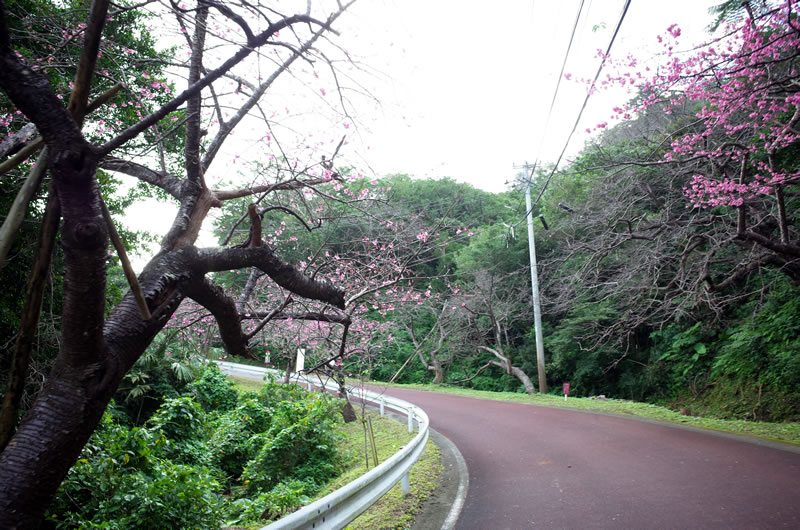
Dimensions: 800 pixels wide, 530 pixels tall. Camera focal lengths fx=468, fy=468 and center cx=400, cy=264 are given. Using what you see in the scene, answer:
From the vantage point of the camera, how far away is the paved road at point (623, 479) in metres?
5.12

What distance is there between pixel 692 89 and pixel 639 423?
302 inches

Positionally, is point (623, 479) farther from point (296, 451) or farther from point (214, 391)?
point (214, 391)

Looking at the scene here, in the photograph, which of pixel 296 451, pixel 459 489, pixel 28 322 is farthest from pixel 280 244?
pixel 28 322

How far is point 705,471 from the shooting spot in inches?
269

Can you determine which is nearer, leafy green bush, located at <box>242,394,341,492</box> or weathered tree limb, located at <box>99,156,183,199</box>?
weathered tree limb, located at <box>99,156,183,199</box>

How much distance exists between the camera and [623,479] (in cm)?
657

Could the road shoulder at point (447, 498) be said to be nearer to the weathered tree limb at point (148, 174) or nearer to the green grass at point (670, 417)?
the weathered tree limb at point (148, 174)

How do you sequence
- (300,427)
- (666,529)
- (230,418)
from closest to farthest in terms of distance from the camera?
(666,529), (300,427), (230,418)

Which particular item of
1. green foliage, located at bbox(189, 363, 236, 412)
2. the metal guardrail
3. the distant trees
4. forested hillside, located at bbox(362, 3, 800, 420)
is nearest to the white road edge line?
the metal guardrail

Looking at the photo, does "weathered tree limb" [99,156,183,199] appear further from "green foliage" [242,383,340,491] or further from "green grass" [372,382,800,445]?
"green grass" [372,382,800,445]

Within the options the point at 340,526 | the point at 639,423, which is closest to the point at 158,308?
the point at 340,526

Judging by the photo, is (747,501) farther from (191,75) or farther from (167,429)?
(167,429)

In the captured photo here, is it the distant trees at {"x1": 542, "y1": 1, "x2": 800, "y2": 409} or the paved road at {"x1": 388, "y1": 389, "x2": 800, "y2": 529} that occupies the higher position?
the distant trees at {"x1": 542, "y1": 1, "x2": 800, "y2": 409}

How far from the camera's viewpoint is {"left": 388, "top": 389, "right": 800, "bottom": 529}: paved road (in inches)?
202
